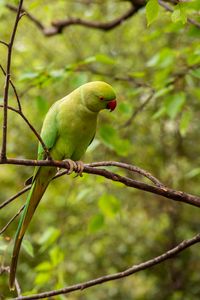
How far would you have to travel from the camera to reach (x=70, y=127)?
6.61 ft

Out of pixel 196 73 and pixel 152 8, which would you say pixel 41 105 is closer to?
pixel 196 73

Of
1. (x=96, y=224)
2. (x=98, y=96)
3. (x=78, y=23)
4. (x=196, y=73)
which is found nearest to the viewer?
(x=98, y=96)

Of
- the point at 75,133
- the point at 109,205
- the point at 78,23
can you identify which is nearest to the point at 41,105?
the point at 109,205

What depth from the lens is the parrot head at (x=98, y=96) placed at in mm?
1927

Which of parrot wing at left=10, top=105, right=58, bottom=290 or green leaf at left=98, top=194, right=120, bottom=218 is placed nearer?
parrot wing at left=10, top=105, right=58, bottom=290

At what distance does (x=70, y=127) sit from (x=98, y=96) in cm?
18

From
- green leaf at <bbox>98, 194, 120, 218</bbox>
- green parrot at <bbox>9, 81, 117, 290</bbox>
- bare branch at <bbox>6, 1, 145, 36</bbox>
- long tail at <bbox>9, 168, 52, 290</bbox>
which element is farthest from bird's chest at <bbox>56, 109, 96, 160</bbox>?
bare branch at <bbox>6, 1, 145, 36</bbox>

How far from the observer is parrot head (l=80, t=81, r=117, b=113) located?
75.9 inches

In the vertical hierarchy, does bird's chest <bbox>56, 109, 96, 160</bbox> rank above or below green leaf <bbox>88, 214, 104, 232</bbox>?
above

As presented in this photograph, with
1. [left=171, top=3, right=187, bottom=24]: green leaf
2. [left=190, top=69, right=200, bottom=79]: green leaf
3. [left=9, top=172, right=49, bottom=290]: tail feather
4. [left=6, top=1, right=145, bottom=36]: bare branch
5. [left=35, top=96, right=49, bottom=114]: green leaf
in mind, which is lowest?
[left=9, top=172, right=49, bottom=290]: tail feather

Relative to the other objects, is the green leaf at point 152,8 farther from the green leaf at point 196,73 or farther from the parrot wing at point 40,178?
the green leaf at point 196,73

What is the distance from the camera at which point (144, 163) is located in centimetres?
571

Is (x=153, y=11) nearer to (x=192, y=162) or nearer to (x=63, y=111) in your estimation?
(x=63, y=111)

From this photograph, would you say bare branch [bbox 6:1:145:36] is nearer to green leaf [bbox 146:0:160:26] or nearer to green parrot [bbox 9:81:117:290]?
green parrot [bbox 9:81:117:290]
